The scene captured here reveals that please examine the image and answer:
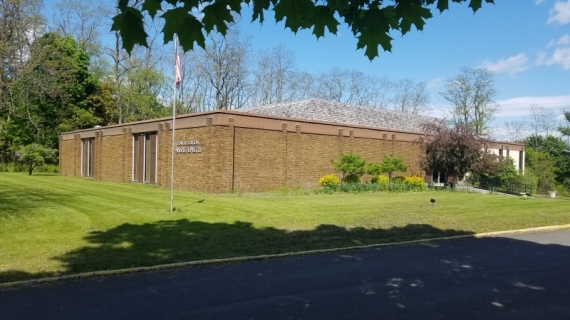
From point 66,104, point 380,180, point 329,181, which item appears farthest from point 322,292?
point 66,104

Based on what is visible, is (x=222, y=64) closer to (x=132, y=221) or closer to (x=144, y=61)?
(x=144, y=61)

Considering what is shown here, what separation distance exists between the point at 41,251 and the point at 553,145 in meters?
71.8

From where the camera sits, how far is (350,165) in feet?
83.6

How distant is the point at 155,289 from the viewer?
6336mm

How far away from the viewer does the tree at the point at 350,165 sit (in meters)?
25.4

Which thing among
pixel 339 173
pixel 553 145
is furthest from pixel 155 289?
pixel 553 145

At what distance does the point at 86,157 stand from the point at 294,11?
38.1 m

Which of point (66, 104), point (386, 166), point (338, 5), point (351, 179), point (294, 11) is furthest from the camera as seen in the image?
point (66, 104)

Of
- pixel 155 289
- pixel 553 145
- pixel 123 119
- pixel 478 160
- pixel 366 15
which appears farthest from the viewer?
pixel 553 145

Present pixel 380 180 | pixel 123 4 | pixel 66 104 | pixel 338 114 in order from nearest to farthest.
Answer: pixel 123 4
pixel 380 180
pixel 338 114
pixel 66 104

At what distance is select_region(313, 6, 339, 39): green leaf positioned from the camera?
3873 mm

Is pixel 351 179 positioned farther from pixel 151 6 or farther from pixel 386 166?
pixel 151 6

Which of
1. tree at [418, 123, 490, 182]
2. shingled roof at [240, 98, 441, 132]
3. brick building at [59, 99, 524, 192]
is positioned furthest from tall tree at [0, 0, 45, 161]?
tree at [418, 123, 490, 182]

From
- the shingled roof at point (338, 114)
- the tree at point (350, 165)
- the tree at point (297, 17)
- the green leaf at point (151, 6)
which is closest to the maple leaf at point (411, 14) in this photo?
the tree at point (297, 17)
